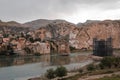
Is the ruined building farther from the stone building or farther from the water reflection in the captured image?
the stone building

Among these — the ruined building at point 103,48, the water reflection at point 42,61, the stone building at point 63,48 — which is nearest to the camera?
the water reflection at point 42,61

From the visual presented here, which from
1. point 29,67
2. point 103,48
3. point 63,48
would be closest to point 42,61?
point 29,67

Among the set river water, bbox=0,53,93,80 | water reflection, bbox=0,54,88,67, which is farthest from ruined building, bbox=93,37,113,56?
river water, bbox=0,53,93,80

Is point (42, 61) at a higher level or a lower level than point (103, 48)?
lower

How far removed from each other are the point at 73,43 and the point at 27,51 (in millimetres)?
50938

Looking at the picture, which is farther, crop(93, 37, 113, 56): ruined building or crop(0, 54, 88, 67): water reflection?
crop(93, 37, 113, 56): ruined building

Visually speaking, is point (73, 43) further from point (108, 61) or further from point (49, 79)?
point (49, 79)

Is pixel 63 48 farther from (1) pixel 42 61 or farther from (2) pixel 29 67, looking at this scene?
(2) pixel 29 67

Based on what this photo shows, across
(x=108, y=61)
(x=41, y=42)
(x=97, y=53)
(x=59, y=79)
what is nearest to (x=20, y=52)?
(x=41, y=42)

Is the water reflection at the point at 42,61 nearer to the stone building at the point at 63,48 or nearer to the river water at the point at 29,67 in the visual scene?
the river water at the point at 29,67

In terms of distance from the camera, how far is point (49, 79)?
51.8 metres

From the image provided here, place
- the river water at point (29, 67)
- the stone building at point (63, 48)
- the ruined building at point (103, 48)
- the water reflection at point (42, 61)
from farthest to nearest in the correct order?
the stone building at point (63, 48) < the ruined building at point (103, 48) < the water reflection at point (42, 61) < the river water at point (29, 67)

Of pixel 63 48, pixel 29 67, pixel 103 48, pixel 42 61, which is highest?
pixel 103 48

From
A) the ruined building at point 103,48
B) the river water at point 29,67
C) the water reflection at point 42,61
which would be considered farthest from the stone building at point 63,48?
the river water at point 29,67
